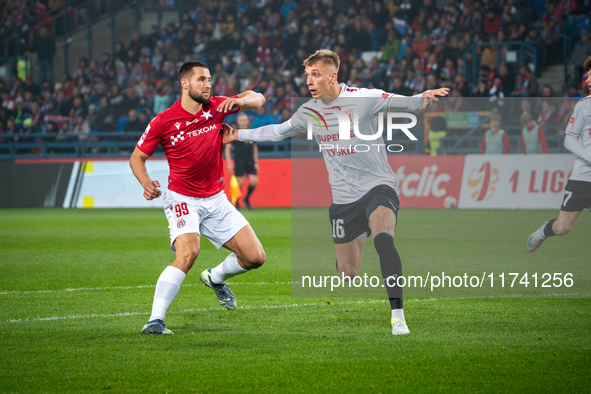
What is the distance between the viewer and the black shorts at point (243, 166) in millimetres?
17125

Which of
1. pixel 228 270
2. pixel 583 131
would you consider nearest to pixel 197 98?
pixel 228 270

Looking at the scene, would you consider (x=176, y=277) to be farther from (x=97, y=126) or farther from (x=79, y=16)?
(x=79, y=16)

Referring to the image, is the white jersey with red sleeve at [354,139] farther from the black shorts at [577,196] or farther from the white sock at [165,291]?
the black shorts at [577,196]

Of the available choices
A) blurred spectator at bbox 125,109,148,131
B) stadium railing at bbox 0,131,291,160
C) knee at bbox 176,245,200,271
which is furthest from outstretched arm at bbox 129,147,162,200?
blurred spectator at bbox 125,109,148,131

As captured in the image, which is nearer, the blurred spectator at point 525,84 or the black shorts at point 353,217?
the black shorts at point 353,217

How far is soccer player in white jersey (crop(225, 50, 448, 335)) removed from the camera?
5461mm

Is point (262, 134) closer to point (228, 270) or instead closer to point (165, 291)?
point (228, 270)

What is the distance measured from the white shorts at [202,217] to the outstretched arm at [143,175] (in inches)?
10.0

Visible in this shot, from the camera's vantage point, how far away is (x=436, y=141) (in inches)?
622

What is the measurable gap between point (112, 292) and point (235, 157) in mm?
10384

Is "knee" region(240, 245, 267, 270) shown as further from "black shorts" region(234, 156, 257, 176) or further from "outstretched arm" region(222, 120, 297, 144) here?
"black shorts" region(234, 156, 257, 176)

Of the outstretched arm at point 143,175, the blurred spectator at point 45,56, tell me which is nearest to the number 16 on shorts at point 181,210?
the outstretched arm at point 143,175

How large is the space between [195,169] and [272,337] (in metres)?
1.53

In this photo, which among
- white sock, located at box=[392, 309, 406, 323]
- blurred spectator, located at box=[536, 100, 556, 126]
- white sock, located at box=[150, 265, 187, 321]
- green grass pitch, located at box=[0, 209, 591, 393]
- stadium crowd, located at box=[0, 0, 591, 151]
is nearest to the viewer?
green grass pitch, located at box=[0, 209, 591, 393]
